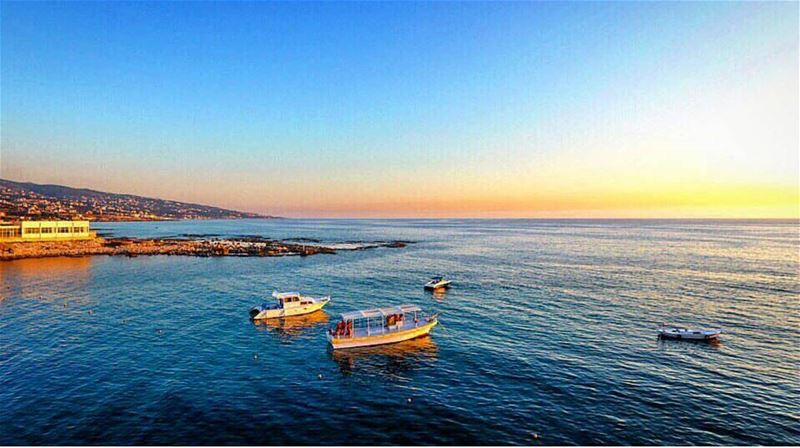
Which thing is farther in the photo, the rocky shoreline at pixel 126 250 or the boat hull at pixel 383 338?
the rocky shoreline at pixel 126 250

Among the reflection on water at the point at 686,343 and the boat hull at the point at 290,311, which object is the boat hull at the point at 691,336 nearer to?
the reflection on water at the point at 686,343

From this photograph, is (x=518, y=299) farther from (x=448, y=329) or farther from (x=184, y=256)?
(x=184, y=256)

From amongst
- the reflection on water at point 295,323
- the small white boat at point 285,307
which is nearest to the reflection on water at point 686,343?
the reflection on water at point 295,323

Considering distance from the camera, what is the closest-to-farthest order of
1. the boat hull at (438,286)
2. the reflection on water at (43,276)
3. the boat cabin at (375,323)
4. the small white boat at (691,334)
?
the boat cabin at (375,323)
the small white boat at (691,334)
the reflection on water at (43,276)
the boat hull at (438,286)

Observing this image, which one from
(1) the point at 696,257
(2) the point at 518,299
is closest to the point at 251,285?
(2) the point at 518,299

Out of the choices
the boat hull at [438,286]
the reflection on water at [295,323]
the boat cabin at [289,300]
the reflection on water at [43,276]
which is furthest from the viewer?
the boat hull at [438,286]

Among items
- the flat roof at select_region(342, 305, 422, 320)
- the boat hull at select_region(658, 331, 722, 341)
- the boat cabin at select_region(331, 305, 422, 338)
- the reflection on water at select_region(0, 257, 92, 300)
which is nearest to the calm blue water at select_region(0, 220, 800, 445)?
the reflection on water at select_region(0, 257, 92, 300)

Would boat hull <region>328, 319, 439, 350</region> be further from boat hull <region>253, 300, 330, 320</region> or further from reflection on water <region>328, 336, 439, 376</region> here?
boat hull <region>253, 300, 330, 320</region>
